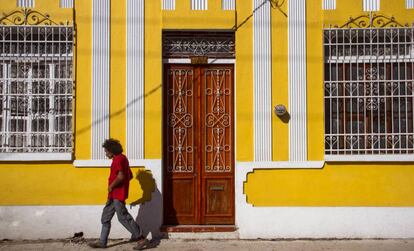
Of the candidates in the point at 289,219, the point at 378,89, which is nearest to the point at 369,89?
the point at 378,89

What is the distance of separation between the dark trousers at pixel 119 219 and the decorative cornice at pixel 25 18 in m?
2.92

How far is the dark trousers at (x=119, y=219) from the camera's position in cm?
753

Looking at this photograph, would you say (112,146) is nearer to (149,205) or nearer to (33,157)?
(149,205)

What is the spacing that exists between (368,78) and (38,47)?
5.17 meters

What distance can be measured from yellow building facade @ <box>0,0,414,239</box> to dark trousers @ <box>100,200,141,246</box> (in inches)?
19.9

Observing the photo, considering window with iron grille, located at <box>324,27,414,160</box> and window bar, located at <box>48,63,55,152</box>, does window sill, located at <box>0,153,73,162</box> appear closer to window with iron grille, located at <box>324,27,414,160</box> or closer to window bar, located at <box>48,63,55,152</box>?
window bar, located at <box>48,63,55,152</box>

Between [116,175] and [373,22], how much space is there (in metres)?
4.59

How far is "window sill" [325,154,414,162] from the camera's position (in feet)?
26.8

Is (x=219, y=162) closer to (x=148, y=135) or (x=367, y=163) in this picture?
(x=148, y=135)

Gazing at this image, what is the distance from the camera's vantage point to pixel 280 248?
305 inches

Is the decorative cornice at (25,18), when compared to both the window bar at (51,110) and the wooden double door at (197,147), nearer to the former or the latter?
the window bar at (51,110)

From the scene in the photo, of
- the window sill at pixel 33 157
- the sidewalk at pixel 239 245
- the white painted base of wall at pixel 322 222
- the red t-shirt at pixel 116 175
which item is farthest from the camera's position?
the white painted base of wall at pixel 322 222

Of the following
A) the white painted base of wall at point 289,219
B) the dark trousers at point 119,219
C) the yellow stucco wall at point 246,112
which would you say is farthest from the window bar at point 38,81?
the dark trousers at point 119,219

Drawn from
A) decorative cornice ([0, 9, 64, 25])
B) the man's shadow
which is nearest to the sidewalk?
the man's shadow
